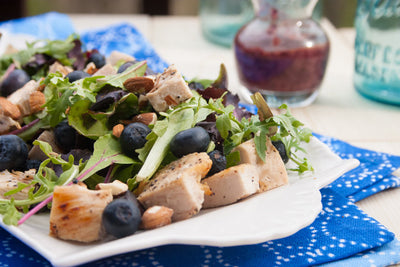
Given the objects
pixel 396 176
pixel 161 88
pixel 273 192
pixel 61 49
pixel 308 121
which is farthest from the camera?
pixel 308 121

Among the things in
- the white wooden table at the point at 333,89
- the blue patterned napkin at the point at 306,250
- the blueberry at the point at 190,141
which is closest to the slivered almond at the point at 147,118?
the blueberry at the point at 190,141

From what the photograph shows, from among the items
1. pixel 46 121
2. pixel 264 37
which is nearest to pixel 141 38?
pixel 264 37

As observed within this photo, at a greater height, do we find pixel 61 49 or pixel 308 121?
pixel 61 49

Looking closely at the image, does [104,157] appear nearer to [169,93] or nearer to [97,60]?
[169,93]

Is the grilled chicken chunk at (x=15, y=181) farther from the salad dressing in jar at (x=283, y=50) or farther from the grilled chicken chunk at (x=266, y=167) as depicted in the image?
the salad dressing in jar at (x=283, y=50)

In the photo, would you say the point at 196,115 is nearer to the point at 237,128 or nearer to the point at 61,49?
the point at 237,128

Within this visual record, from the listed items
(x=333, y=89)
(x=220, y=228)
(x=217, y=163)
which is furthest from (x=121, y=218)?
(x=333, y=89)
